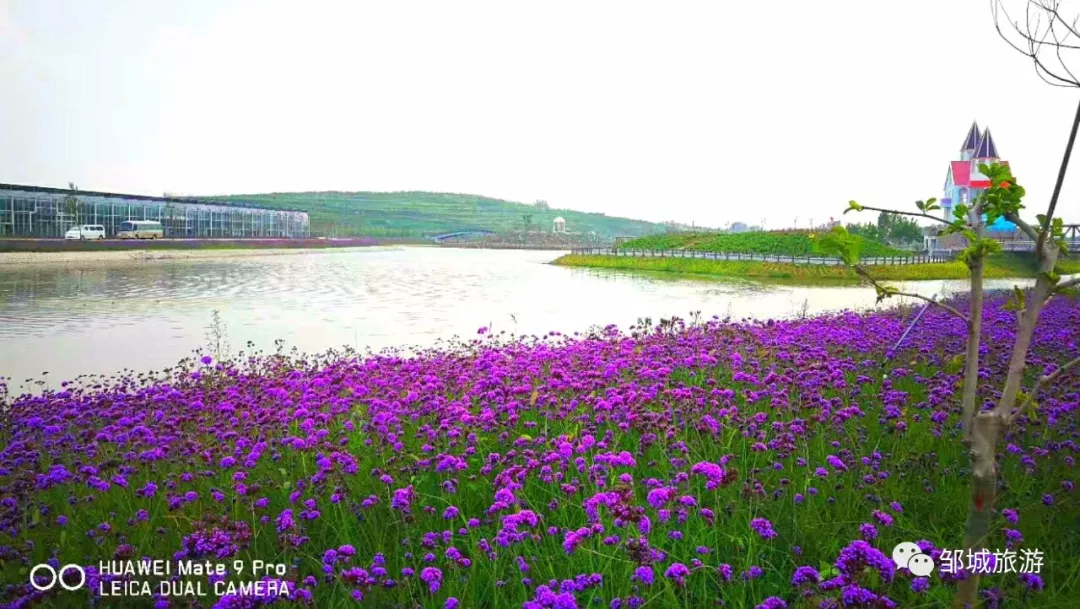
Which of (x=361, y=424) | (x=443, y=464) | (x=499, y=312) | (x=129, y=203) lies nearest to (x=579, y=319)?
(x=499, y=312)

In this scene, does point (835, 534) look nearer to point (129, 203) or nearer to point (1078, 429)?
point (1078, 429)

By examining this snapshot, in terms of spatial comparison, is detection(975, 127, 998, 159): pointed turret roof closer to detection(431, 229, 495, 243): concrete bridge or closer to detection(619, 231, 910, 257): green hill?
detection(619, 231, 910, 257): green hill

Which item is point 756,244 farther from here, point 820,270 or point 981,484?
point 981,484

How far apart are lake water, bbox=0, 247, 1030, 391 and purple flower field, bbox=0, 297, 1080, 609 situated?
672 centimetres

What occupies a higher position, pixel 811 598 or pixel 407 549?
pixel 811 598

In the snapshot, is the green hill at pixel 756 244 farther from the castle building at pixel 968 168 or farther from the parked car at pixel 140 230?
the parked car at pixel 140 230

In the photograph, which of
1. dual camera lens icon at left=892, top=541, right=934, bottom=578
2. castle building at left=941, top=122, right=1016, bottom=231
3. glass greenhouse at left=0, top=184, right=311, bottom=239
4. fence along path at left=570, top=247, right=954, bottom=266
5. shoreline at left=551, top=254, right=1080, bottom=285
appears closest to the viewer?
dual camera lens icon at left=892, top=541, right=934, bottom=578

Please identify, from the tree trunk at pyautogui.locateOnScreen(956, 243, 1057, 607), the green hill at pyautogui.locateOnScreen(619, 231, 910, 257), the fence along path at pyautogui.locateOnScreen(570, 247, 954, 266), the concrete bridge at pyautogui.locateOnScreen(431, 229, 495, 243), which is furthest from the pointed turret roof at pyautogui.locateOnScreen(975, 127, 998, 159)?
the concrete bridge at pyautogui.locateOnScreen(431, 229, 495, 243)

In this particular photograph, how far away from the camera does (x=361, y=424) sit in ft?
19.0

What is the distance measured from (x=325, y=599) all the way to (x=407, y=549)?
559 mm

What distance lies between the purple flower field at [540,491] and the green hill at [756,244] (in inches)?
1901

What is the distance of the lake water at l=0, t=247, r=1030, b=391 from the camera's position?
13.7 m

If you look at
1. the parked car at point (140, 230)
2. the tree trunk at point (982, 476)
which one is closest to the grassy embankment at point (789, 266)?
the tree trunk at point (982, 476)

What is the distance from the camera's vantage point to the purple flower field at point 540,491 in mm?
3281
